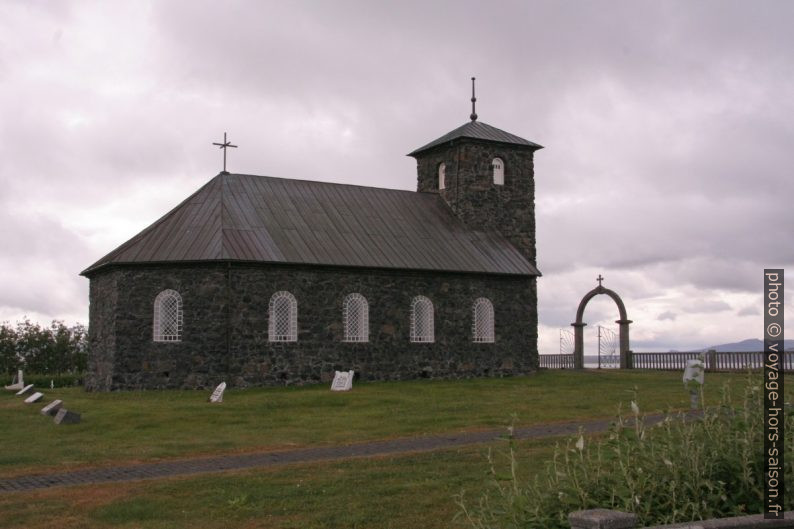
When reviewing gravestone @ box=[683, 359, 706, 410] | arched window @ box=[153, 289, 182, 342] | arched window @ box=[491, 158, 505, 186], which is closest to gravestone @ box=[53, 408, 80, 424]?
arched window @ box=[153, 289, 182, 342]

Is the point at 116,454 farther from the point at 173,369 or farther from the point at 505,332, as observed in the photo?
the point at 505,332

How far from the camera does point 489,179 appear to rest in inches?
1487

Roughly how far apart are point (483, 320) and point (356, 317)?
5938mm

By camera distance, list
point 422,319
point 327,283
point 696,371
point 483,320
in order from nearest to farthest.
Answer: point 696,371 → point 327,283 → point 422,319 → point 483,320

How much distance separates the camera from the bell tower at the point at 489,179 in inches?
1474

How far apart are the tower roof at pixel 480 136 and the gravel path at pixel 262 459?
21.4m

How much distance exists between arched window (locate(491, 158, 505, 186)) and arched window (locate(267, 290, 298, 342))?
1281 cm

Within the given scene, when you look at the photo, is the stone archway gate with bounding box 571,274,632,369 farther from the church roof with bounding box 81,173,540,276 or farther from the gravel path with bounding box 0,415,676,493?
the gravel path with bounding box 0,415,676,493

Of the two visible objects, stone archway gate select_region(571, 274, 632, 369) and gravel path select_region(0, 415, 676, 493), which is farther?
stone archway gate select_region(571, 274, 632, 369)

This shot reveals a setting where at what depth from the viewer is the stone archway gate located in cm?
4003

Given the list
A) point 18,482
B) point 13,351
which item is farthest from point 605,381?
point 13,351

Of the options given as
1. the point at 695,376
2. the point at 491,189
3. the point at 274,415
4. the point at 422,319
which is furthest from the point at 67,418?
the point at 491,189

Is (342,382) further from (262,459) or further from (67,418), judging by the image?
(262,459)

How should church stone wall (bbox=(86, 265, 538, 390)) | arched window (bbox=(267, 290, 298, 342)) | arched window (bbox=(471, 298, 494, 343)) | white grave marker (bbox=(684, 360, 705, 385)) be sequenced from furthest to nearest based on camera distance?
arched window (bbox=(471, 298, 494, 343)) → arched window (bbox=(267, 290, 298, 342)) → church stone wall (bbox=(86, 265, 538, 390)) → white grave marker (bbox=(684, 360, 705, 385))
